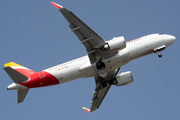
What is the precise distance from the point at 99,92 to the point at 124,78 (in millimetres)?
5787

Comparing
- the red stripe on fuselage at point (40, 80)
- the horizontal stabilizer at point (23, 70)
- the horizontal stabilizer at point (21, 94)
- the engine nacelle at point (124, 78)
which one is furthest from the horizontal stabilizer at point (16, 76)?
the engine nacelle at point (124, 78)

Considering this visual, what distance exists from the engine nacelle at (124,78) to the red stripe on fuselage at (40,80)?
11.9 meters

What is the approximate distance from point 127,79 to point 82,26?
1466 cm

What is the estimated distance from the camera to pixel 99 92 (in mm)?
46438

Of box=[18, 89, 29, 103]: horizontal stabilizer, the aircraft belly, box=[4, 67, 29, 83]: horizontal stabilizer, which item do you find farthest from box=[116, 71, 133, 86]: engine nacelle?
box=[4, 67, 29, 83]: horizontal stabilizer

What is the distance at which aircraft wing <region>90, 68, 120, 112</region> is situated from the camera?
146 ft

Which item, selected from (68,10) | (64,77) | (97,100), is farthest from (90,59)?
(97,100)

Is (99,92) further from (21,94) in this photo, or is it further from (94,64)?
(21,94)

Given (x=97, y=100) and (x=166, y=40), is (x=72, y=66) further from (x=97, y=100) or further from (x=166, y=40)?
(x=166, y=40)

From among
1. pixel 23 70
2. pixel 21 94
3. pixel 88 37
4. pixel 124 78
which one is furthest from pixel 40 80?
pixel 124 78

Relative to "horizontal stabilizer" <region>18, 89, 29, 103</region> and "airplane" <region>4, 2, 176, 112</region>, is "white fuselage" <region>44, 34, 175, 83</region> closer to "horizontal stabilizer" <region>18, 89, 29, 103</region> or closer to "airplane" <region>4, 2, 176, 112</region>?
"airplane" <region>4, 2, 176, 112</region>

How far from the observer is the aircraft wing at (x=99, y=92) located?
44562 millimetres

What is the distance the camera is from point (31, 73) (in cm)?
3912

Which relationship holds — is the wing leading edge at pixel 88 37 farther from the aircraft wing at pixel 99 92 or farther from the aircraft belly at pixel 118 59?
the aircraft wing at pixel 99 92
